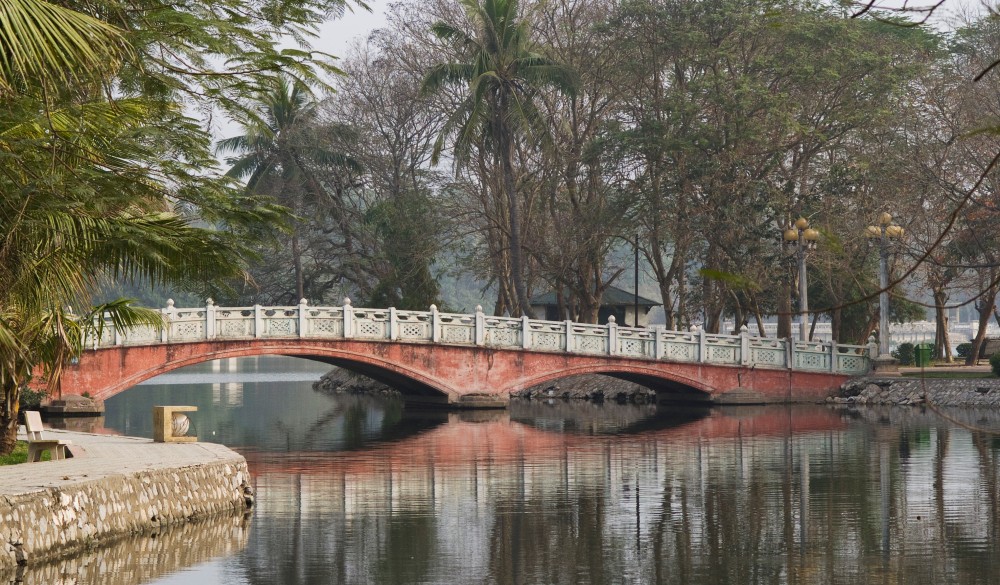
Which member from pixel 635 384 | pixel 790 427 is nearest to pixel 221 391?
pixel 635 384

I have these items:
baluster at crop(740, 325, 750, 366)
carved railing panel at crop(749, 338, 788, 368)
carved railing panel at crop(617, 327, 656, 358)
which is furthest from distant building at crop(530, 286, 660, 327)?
carved railing panel at crop(617, 327, 656, 358)

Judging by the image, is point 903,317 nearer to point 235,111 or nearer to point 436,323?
point 436,323

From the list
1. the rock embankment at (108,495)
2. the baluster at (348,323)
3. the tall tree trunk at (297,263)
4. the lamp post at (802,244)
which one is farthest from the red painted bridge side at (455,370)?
the rock embankment at (108,495)

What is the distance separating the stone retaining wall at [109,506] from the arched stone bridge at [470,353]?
19.6 m

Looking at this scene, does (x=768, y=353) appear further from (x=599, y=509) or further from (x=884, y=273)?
(x=599, y=509)

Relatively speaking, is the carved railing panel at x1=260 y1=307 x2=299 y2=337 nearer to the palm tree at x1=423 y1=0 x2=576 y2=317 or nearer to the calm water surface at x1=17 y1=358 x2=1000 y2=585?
Answer: the calm water surface at x1=17 y1=358 x2=1000 y2=585

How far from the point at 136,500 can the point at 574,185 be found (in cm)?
3265

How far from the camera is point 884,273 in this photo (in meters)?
38.4

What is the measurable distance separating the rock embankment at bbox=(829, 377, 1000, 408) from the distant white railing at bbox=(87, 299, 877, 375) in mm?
1226

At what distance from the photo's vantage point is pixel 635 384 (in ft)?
153

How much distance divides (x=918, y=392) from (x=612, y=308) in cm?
1439

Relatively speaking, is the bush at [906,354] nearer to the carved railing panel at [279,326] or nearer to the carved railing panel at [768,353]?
the carved railing panel at [768,353]

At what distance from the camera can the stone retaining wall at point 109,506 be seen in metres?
12.3

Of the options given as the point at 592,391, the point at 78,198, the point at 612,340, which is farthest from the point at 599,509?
the point at 592,391
